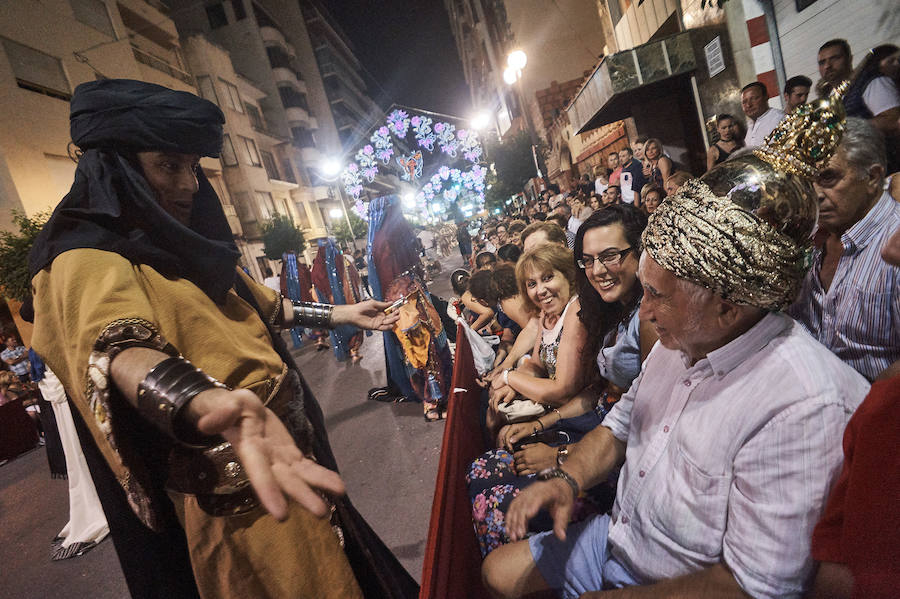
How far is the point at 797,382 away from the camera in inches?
41.5

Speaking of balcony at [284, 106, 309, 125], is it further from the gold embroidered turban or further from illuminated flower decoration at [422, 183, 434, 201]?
the gold embroidered turban

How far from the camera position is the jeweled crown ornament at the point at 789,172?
3.69 ft

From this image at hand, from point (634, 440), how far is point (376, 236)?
15.0ft

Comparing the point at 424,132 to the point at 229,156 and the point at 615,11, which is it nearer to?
the point at 615,11

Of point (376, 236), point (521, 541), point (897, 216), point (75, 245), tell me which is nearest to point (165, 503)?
point (75, 245)

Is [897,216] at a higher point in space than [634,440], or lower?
higher

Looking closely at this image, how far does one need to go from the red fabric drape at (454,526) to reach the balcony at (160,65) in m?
25.8

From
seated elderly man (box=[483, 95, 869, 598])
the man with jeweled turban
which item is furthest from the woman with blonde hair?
the man with jeweled turban

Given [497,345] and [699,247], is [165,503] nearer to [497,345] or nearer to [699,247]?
[699,247]

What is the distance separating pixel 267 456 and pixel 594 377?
7.66ft

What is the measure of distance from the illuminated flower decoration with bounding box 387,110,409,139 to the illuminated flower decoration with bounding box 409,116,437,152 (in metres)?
0.28

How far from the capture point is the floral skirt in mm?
1970

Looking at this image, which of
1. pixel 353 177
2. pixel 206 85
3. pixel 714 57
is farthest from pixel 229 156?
pixel 714 57

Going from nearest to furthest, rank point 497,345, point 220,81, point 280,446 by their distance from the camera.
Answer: point 280,446 → point 497,345 → point 220,81
